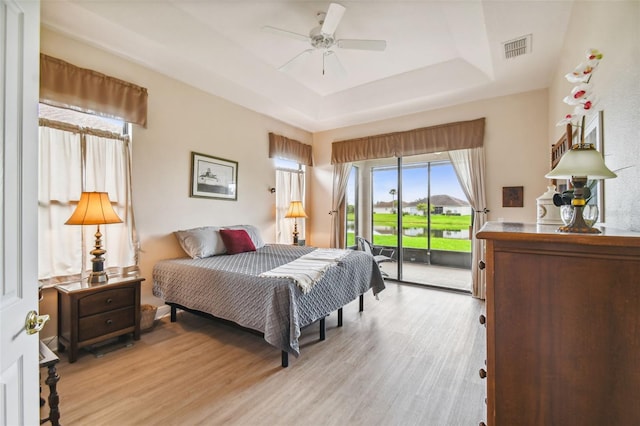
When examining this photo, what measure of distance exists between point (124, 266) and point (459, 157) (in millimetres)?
4659

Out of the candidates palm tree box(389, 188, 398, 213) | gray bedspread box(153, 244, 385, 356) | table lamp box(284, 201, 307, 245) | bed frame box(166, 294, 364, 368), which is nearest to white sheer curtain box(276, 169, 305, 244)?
table lamp box(284, 201, 307, 245)

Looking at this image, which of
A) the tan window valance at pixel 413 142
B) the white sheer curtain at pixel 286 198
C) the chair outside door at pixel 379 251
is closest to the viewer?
the tan window valance at pixel 413 142

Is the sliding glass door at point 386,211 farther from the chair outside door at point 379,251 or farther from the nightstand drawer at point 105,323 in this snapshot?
the nightstand drawer at point 105,323

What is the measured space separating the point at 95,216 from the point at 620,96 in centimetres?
361

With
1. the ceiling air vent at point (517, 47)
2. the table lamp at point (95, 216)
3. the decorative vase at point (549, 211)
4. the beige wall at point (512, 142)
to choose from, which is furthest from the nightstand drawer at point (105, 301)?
the beige wall at point (512, 142)

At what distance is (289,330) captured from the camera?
2174 mm

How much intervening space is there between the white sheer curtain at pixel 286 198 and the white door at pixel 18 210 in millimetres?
4069

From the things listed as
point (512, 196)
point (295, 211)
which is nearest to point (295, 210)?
point (295, 211)

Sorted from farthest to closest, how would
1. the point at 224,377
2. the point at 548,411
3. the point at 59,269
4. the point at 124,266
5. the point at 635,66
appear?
the point at 124,266 < the point at 59,269 < the point at 224,377 < the point at 635,66 < the point at 548,411

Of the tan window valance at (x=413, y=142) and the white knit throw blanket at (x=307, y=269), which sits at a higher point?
the tan window valance at (x=413, y=142)

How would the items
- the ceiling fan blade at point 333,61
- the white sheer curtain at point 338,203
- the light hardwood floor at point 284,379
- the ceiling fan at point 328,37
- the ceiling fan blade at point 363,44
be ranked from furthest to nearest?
1. the white sheer curtain at point 338,203
2. the ceiling fan blade at point 333,61
3. the ceiling fan blade at point 363,44
4. the ceiling fan at point 328,37
5. the light hardwood floor at point 284,379

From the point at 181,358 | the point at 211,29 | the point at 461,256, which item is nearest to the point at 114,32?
the point at 211,29

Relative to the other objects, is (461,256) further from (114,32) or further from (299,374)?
(114,32)

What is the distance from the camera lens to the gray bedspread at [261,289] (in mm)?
2174
